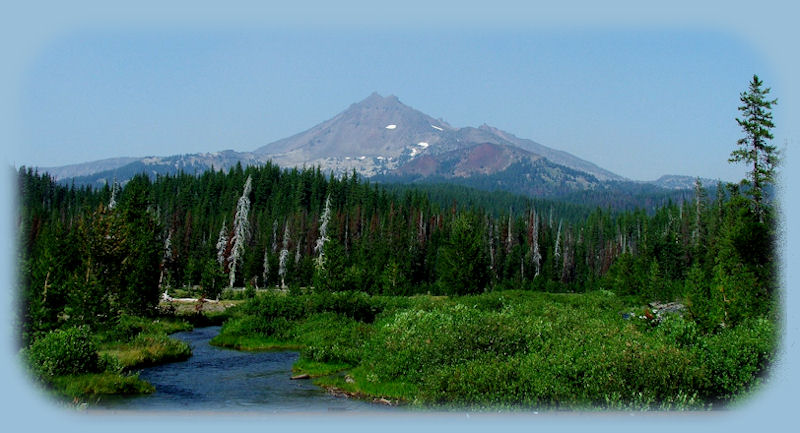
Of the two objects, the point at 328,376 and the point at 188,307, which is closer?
the point at 328,376

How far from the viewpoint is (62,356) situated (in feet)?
86.9

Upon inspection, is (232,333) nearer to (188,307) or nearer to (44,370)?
(44,370)

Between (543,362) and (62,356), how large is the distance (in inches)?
821

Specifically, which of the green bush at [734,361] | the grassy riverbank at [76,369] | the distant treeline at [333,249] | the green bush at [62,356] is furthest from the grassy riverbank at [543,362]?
the green bush at [62,356]

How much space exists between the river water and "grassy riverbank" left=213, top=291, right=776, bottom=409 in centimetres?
169

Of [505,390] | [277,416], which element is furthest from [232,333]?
[505,390]

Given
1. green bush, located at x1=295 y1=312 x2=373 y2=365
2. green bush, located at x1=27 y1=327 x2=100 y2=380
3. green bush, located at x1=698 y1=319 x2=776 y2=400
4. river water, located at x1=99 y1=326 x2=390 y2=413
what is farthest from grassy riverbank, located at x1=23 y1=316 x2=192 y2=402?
green bush, located at x1=698 y1=319 x2=776 y2=400

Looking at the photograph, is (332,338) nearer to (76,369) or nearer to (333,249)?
(76,369)

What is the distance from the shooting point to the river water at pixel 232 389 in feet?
82.3

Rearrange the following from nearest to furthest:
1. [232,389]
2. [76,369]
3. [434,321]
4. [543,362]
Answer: [543,362]
[76,369]
[232,389]
[434,321]

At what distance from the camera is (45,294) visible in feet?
116

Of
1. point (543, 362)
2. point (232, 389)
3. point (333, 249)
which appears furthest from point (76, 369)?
point (333, 249)

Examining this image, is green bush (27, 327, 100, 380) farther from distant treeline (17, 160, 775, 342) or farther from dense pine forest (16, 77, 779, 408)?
distant treeline (17, 160, 775, 342)

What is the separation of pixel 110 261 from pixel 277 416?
1239 inches
